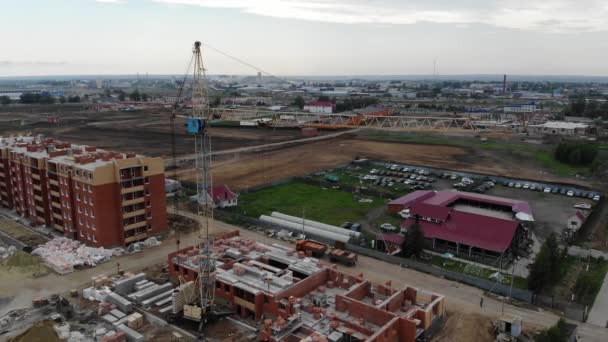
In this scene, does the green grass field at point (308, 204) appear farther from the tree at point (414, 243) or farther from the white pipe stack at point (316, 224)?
the tree at point (414, 243)

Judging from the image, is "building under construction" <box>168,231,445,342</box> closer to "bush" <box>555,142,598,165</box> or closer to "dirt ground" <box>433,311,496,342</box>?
"dirt ground" <box>433,311,496,342</box>

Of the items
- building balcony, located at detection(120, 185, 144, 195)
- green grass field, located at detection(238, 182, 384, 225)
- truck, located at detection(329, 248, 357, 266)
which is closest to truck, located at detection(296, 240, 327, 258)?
truck, located at detection(329, 248, 357, 266)

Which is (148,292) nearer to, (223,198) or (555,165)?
(223,198)

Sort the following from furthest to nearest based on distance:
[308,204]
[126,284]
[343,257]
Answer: [308,204], [343,257], [126,284]

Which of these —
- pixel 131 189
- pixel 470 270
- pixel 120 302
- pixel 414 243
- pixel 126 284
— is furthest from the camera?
pixel 131 189

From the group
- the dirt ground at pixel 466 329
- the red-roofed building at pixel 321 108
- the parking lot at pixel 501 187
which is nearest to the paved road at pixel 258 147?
the parking lot at pixel 501 187

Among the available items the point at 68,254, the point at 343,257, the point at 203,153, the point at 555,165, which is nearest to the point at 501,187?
the point at 555,165

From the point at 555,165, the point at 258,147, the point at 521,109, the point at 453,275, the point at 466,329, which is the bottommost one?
the point at 466,329
